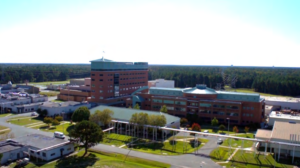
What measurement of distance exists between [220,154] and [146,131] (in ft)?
44.2

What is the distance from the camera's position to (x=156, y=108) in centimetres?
5856

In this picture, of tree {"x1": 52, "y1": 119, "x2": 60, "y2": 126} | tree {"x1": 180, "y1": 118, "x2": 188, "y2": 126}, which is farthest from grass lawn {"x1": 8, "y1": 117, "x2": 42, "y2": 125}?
tree {"x1": 180, "y1": 118, "x2": 188, "y2": 126}

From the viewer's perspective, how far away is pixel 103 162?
1171 inches

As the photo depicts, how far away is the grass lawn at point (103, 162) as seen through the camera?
2889cm

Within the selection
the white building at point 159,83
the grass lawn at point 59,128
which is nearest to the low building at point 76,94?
the white building at point 159,83

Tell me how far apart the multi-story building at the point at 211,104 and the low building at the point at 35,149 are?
27.8 meters

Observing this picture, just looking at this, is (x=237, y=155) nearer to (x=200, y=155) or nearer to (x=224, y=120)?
(x=200, y=155)

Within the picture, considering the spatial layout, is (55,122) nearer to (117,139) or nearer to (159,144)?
(117,139)

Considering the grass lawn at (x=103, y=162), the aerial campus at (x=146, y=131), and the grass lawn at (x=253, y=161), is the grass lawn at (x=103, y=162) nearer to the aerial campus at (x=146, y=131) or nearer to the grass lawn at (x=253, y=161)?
the aerial campus at (x=146, y=131)

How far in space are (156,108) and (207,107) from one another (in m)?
12.5

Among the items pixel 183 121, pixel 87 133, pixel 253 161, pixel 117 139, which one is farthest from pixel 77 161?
pixel 183 121

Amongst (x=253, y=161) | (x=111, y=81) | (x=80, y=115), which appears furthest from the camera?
(x=111, y=81)

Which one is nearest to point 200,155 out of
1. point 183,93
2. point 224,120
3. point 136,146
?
point 136,146

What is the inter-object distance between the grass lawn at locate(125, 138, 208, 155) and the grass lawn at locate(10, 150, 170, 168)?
371cm
